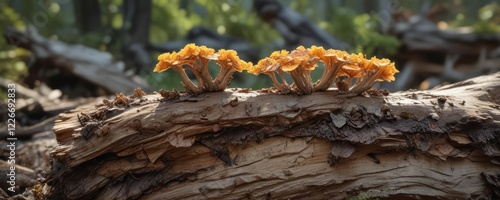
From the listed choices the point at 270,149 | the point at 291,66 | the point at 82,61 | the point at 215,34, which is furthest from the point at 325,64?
the point at 215,34

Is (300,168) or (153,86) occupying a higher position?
(153,86)

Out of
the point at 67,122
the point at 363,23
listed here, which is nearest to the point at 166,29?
the point at 363,23

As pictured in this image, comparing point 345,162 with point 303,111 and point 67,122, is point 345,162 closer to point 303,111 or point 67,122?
point 303,111

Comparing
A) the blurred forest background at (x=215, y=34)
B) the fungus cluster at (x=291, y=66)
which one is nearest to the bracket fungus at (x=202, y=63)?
the fungus cluster at (x=291, y=66)

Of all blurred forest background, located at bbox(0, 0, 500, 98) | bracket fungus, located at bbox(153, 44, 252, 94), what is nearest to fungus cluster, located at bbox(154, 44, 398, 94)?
bracket fungus, located at bbox(153, 44, 252, 94)

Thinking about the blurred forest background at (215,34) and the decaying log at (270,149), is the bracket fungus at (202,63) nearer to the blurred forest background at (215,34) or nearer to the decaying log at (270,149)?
the decaying log at (270,149)

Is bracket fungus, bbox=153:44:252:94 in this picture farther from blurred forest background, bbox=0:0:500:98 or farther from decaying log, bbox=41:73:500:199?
blurred forest background, bbox=0:0:500:98
